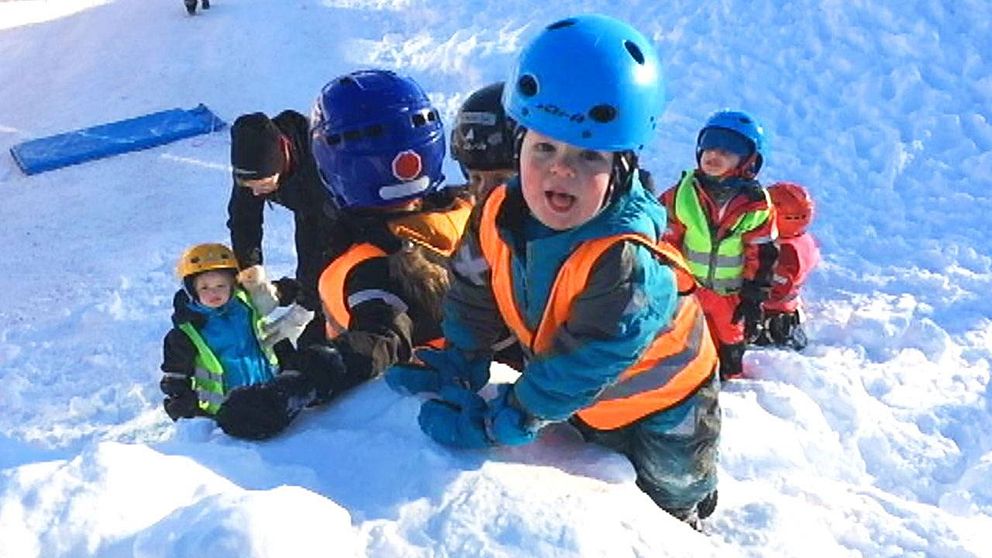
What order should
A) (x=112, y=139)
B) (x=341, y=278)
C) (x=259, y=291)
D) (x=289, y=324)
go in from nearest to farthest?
(x=341, y=278) < (x=259, y=291) < (x=289, y=324) < (x=112, y=139)

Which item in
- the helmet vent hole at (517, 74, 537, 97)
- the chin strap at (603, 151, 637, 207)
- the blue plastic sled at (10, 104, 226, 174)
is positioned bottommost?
the blue plastic sled at (10, 104, 226, 174)

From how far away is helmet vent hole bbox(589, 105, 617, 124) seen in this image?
2.67 metres

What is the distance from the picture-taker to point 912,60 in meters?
9.90

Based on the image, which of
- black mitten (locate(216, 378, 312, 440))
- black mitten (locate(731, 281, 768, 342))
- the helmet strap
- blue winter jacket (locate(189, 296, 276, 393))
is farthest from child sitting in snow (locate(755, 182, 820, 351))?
black mitten (locate(216, 378, 312, 440))

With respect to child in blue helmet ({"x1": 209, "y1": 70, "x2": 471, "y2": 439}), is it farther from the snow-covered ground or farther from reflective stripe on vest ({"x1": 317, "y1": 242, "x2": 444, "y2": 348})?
the snow-covered ground

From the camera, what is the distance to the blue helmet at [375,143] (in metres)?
3.48

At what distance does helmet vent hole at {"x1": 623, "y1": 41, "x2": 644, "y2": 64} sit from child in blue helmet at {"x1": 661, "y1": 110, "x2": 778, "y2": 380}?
3.34 metres

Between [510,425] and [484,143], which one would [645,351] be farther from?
[484,143]

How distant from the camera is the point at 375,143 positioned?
3.50 m

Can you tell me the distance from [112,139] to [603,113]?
9.03 m

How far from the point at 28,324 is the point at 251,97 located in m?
4.71

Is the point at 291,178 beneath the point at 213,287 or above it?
above

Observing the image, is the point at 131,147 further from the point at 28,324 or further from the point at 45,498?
the point at 45,498

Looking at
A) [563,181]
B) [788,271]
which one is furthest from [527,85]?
[788,271]
